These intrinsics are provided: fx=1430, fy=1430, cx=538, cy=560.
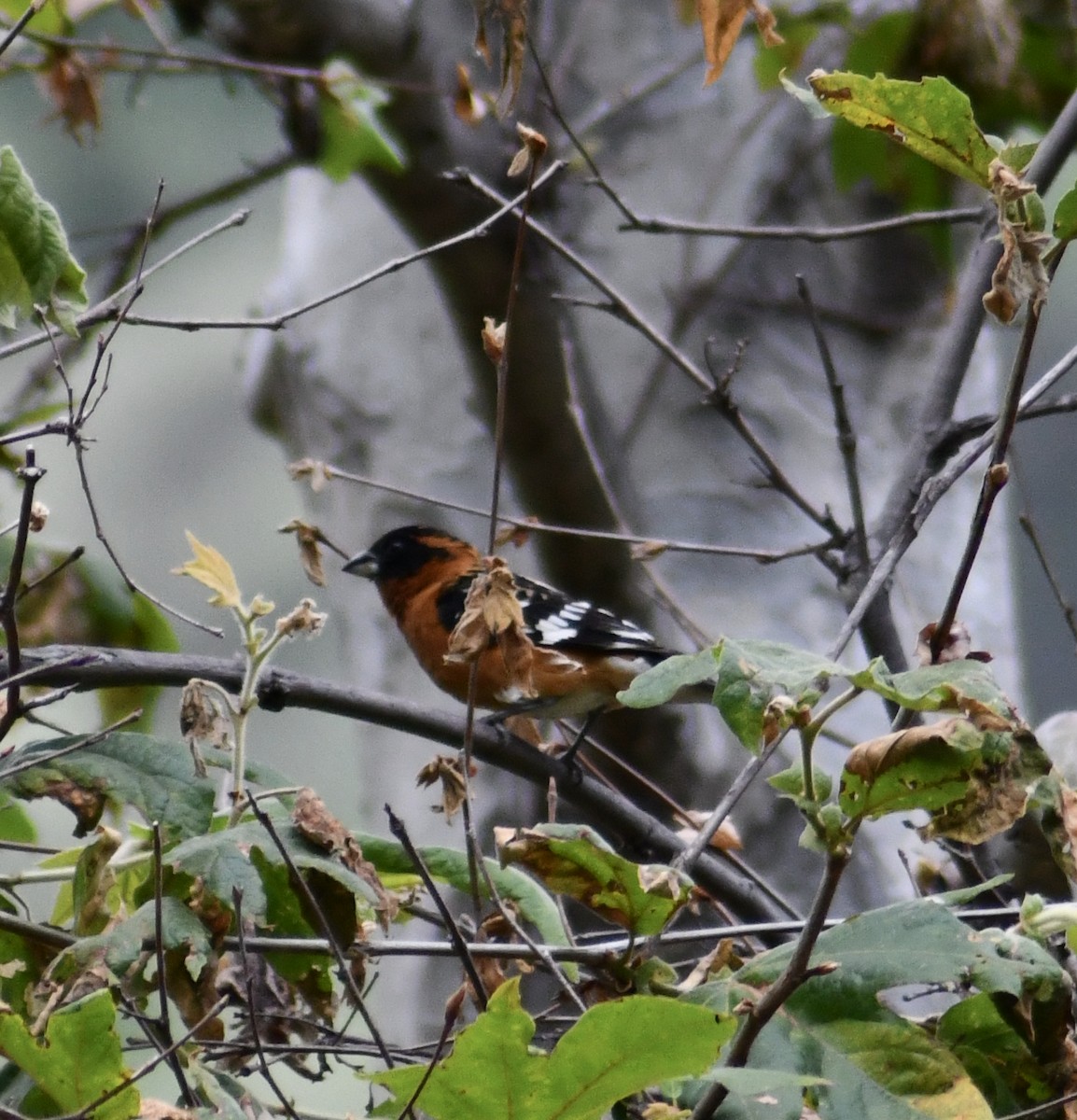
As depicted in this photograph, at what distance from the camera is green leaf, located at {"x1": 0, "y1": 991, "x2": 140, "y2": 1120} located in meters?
0.95

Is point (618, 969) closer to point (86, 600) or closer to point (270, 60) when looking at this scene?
point (86, 600)

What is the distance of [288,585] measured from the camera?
9.09 m

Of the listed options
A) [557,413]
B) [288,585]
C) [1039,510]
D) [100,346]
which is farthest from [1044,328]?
[100,346]

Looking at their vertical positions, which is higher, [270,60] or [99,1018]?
[270,60]

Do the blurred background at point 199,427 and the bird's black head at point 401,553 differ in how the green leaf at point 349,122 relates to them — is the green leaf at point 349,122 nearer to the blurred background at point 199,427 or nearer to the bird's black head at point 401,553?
the bird's black head at point 401,553

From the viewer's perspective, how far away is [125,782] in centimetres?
124

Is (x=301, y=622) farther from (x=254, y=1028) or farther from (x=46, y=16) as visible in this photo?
(x=46, y=16)

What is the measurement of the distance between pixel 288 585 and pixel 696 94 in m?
5.04

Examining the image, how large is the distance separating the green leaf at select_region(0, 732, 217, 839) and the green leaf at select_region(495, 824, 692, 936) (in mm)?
282

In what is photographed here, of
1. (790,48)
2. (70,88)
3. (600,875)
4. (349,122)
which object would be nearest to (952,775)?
(600,875)

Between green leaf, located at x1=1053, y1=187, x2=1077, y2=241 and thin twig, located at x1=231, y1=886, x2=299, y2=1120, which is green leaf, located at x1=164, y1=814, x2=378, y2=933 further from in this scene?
green leaf, located at x1=1053, y1=187, x2=1077, y2=241

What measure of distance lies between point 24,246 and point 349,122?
215 centimetres

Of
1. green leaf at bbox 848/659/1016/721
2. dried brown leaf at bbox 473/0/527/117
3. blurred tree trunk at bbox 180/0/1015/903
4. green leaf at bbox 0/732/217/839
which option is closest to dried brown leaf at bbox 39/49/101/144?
blurred tree trunk at bbox 180/0/1015/903

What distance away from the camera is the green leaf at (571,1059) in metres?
0.84
